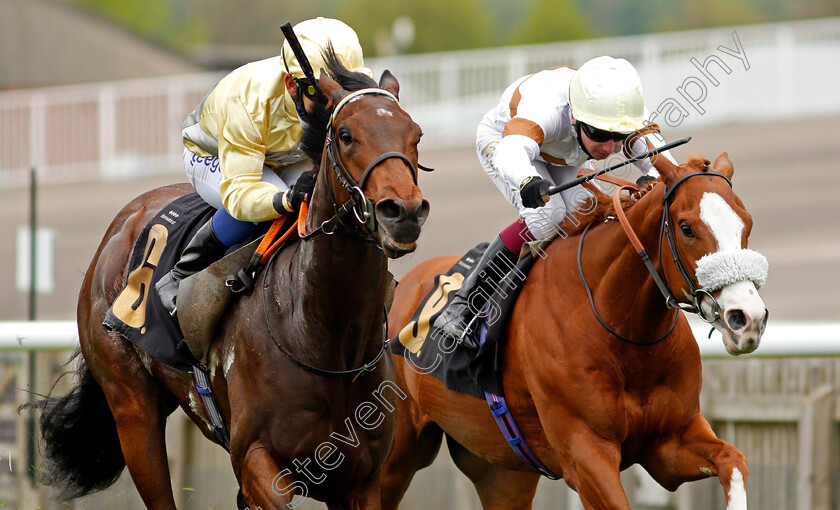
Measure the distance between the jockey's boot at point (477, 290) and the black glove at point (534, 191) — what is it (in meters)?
0.65

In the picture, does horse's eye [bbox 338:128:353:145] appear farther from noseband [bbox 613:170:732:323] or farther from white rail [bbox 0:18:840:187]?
white rail [bbox 0:18:840:187]

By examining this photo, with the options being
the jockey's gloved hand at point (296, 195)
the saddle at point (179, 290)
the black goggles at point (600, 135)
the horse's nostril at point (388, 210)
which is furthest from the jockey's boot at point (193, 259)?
the black goggles at point (600, 135)

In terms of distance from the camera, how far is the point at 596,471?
12.4 feet

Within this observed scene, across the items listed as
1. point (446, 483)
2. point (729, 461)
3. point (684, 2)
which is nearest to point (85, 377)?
point (446, 483)

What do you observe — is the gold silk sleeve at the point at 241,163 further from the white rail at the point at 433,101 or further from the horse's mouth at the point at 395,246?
the white rail at the point at 433,101

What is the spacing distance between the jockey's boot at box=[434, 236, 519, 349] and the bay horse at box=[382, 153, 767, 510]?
0.56 ft

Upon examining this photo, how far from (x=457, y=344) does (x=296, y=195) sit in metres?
1.28

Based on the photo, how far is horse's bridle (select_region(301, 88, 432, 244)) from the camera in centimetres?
306

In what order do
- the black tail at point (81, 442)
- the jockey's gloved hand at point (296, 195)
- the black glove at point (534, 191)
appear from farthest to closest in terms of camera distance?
1. the black tail at point (81, 442)
2. the black glove at point (534, 191)
3. the jockey's gloved hand at point (296, 195)

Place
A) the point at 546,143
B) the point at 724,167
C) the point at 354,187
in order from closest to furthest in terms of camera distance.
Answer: the point at 354,187, the point at 724,167, the point at 546,143

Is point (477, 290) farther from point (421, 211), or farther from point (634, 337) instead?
point (421, 211)

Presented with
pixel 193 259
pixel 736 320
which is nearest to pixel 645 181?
pixel 736 320

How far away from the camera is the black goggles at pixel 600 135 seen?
403 centimetres

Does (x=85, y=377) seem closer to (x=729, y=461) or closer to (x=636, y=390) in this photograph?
(x=636, y=390)
